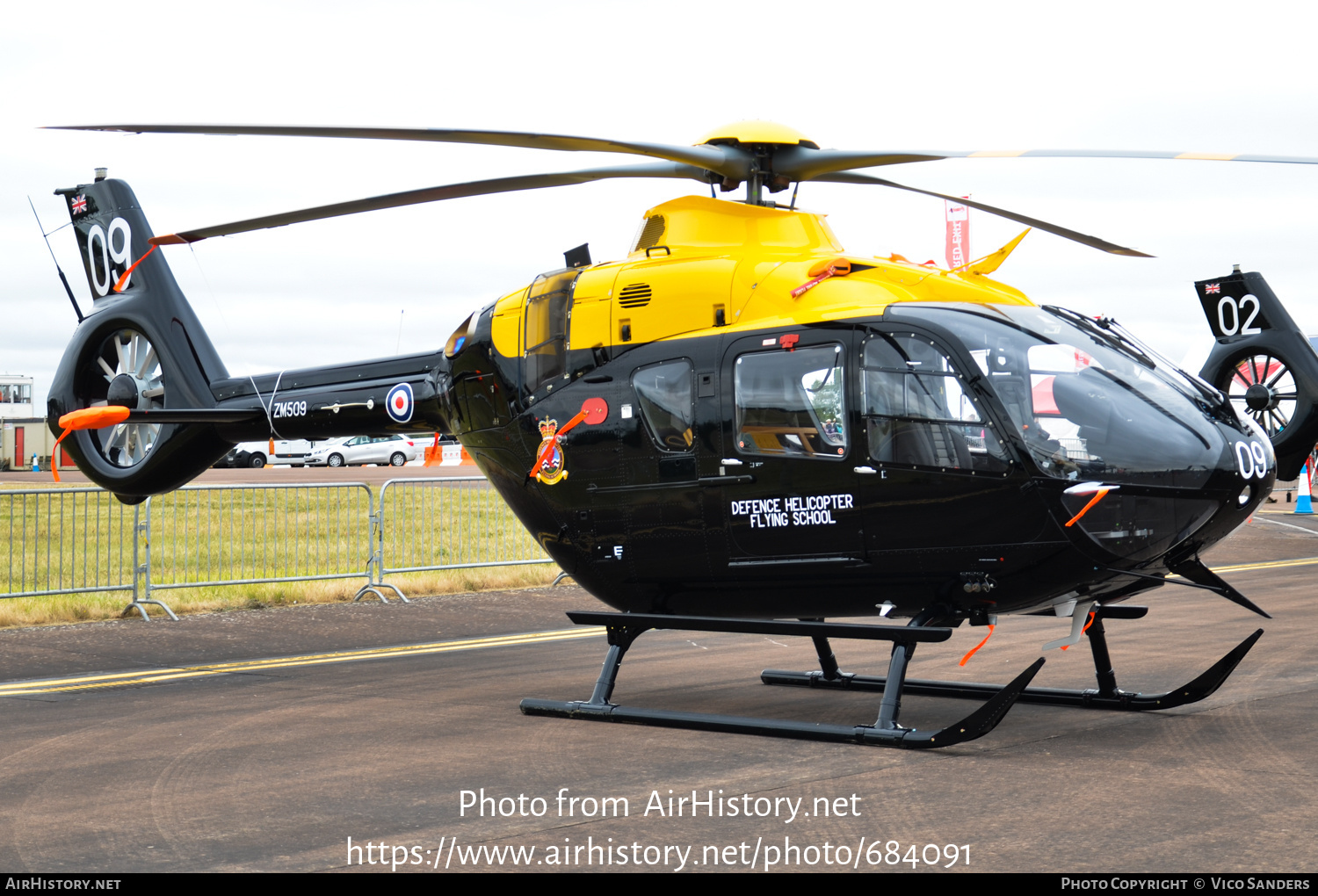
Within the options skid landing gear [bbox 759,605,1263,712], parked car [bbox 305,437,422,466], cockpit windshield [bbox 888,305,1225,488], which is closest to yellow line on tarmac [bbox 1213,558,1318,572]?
skid landing gear [bbox 759,605,1263,712]

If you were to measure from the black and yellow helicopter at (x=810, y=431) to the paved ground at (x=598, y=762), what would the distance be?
20.9 inches

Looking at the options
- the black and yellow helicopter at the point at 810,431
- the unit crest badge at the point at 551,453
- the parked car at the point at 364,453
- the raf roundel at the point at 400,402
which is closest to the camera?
the black and yellow helicopter at the point at 810,431

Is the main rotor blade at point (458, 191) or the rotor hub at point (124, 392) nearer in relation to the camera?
the main rotor blade at point (458, 191)

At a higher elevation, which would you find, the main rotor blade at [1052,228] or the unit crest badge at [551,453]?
the main rotor blade at [1052,228]

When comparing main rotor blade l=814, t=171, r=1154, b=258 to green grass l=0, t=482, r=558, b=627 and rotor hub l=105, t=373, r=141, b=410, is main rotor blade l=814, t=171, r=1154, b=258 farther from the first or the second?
green grass l=0, t=482, r=558, b=627

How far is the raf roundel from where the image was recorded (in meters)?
10.3

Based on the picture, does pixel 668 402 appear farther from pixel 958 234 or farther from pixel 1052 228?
pixel 958 234

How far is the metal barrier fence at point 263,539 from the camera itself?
14.1 meters

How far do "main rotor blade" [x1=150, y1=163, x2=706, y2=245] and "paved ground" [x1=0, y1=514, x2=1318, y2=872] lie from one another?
3.37 meters

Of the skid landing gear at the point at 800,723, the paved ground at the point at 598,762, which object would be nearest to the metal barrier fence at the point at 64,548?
the paved ground at the point at 598,762

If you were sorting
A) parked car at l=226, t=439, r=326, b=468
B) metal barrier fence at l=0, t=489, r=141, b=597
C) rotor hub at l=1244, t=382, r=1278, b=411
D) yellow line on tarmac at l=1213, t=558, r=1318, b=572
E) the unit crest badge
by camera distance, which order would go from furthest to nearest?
parked car at l=226, t=439, r=326, b=468 → yellow line on tarmac at l=1213, t=558, r=1318, b=572 → metal barrier fence at l=0, t=489, r=141, b=597 → rotor hub at l=1244, t=382, r=1278, b=411 → the unit crest badge

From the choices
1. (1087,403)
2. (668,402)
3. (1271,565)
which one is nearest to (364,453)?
(1271,565)

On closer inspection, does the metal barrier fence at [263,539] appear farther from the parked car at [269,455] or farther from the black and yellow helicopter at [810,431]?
the parked car at [269,455]

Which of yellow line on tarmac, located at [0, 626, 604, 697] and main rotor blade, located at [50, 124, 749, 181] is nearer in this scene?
main rotor blade, located at [50, 124, 749, 181]
